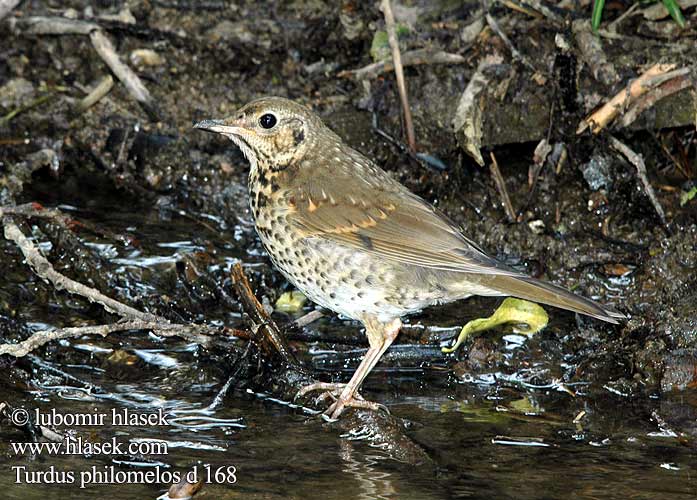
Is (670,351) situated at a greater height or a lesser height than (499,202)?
lesser

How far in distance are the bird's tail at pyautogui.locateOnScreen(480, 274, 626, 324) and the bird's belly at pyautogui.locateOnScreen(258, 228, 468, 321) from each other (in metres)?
0.34

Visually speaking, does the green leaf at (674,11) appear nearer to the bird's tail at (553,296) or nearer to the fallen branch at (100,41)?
the bird's tail at (553,296)

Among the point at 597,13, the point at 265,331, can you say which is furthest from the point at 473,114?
the point at 265,331

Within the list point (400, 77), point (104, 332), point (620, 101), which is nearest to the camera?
point (104, 332)

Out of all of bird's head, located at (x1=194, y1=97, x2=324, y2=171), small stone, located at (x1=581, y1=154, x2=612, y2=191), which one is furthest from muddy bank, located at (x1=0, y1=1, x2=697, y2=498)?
bird's head, located at (x1=194, y1=97, x2=324, y2=171)

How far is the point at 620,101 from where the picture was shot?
244 inches

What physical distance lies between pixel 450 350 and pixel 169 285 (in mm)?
Answer: 1569

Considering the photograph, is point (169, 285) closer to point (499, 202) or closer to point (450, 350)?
point (450, 350)

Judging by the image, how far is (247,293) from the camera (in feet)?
16.6

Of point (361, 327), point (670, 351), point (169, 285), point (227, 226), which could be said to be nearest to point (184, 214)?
point (227, 226)

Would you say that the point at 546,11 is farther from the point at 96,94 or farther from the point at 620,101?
the point at 96,94

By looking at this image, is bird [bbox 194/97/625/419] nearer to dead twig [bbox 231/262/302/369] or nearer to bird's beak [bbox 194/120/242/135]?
bird's beak [bbox 194/120/242/135]

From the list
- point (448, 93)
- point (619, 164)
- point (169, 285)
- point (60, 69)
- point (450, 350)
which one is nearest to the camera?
point (450, 350)

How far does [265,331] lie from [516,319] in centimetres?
139
